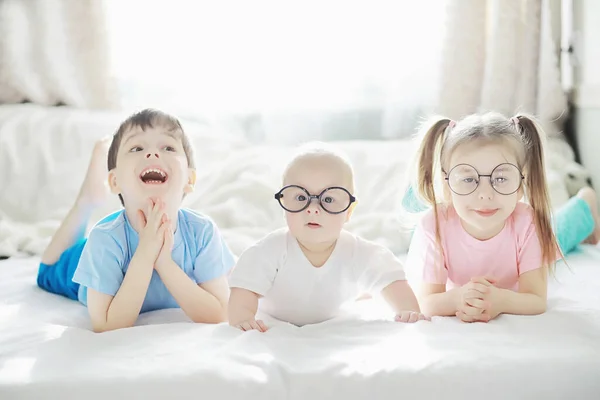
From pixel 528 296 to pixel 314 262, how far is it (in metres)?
0.40

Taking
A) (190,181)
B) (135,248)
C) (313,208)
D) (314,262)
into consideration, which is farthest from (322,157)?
(135,248)

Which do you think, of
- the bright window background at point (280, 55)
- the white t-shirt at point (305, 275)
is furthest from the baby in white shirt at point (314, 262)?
the bright window background at point (280, 55)

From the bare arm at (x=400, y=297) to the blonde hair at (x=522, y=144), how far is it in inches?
5.4

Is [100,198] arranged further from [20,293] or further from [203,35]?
[203,35]

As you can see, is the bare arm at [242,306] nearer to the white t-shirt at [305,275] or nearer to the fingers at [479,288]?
the white t-shirt at [305,275]

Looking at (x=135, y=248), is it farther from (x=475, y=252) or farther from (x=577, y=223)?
(x=577, y=223)

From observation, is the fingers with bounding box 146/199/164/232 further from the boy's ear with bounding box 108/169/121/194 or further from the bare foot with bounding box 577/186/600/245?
the bare foot with bounding box 577/186/600/245

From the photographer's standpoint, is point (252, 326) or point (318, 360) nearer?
point (318, 360)

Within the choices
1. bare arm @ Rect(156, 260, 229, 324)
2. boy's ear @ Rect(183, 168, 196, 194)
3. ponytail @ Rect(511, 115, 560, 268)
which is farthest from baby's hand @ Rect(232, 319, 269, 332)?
ponytail @ Rect(511, 115, 560, 268)

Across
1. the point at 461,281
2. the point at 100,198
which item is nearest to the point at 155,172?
the point at 100,198

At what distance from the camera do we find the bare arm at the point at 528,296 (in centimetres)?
124

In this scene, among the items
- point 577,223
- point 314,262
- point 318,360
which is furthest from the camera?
point 577,223

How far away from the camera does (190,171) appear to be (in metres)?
1.38

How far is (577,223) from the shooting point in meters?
1.76
